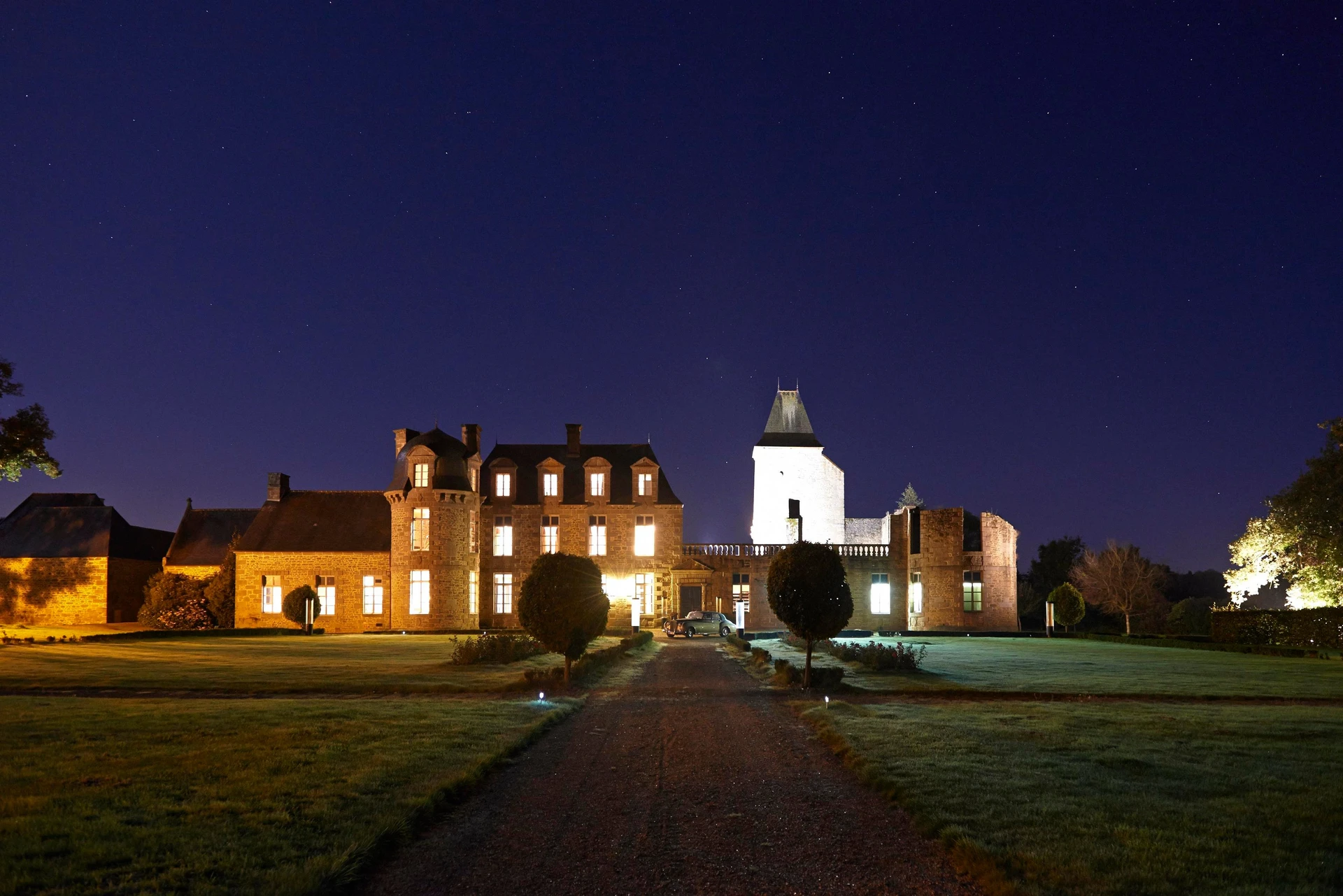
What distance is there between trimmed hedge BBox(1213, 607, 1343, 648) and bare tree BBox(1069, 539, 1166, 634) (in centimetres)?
1575

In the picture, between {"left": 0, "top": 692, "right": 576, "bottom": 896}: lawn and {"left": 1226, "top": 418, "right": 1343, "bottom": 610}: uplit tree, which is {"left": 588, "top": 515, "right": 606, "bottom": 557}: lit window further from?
{"left": 0, "top": 692, "right": 576, "bottom": 896}: lawn

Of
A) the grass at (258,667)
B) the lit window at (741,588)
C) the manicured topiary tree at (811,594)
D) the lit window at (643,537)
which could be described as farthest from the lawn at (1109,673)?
the lit window at (643,537)

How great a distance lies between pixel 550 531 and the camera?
4522cm

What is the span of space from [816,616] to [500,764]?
10.1 meters

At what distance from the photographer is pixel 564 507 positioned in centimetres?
4516

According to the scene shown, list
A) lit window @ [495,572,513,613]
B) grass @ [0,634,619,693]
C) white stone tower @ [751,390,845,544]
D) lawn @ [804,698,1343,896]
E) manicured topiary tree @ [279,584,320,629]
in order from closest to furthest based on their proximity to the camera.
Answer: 1. lawn @ [804,698,1343,896]
2. grass @ [0,634,619,693]
3. manicured topiary tree @ [279,584,320,629]
4. lit window @ [495,572,513,613]
5. white stone tower @ [751,390,845,544]

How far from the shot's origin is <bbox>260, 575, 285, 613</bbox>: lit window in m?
43.5

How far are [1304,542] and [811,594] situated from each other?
25.8 meters

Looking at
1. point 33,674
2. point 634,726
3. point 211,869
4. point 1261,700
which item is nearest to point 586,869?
point 211,869

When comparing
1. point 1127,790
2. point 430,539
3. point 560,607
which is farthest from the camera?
point 430,539

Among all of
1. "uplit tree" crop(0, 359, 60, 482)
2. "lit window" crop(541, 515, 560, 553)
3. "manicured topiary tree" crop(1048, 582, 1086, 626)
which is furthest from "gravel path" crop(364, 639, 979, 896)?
"manicured topiary tree" crop(1048, 582, 1086, 626)

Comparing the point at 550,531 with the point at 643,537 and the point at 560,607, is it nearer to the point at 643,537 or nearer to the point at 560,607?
the point at 643,537

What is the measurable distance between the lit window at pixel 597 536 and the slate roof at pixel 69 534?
24300 millimetres

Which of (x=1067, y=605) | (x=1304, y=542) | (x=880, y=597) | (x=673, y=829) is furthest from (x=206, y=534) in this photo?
(x=1304, y=542)
